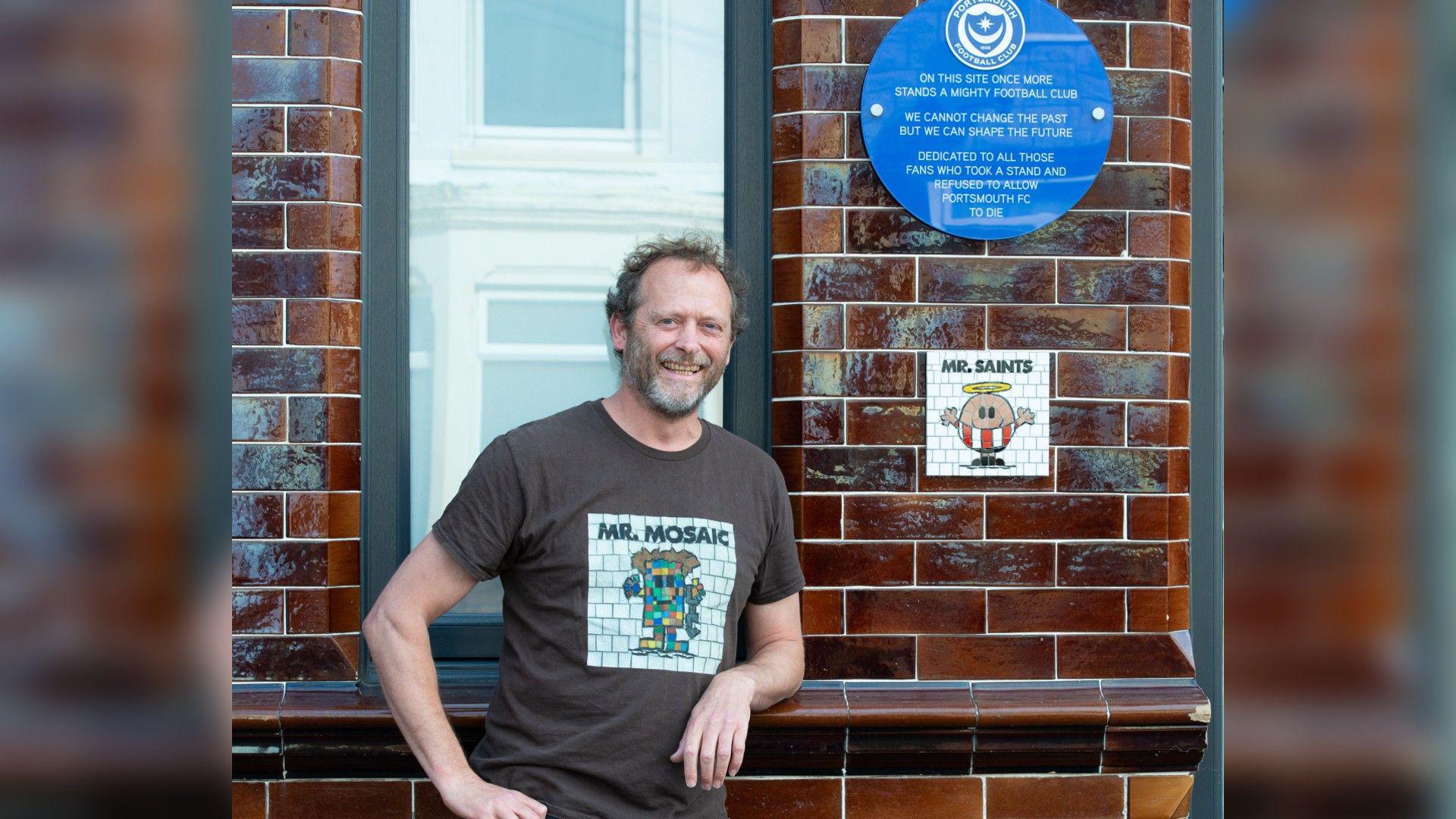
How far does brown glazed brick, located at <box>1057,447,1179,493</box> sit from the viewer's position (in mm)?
2764

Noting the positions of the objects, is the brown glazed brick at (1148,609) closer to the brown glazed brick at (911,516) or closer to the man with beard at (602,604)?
the brown glazed brick at (911,516)

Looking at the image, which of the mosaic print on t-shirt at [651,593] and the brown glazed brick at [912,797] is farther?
the brown glazed brick at [912,797]

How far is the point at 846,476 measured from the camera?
2756 mm

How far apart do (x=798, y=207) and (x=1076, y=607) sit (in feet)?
3.57

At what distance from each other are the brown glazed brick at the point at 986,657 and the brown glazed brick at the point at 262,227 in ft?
5.54

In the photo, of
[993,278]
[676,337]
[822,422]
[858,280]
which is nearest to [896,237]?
[858,280]

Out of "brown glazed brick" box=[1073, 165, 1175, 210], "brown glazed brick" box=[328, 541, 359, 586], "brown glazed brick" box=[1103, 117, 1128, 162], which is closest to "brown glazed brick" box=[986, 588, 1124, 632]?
"brown glazed brick" box=[1073, 165, 1175, 210]

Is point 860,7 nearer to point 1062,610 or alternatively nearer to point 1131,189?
point 1131,189

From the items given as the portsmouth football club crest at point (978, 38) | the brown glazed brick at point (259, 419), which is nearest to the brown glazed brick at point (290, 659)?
the brown glazed brick at point (259, 419)

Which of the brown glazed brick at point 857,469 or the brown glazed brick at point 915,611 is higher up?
the brown glazed brick at point 857,469

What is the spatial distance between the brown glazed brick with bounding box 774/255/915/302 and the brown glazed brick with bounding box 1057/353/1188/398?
387mm

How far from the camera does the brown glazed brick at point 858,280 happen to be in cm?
276

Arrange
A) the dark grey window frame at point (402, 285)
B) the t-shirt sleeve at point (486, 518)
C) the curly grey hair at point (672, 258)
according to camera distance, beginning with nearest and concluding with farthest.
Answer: the t-shirt sleeve at point (486, 518), the curly grey hair at point (672, 258), the dark grey window frame at point (402, 285)

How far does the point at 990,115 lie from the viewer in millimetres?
2762
